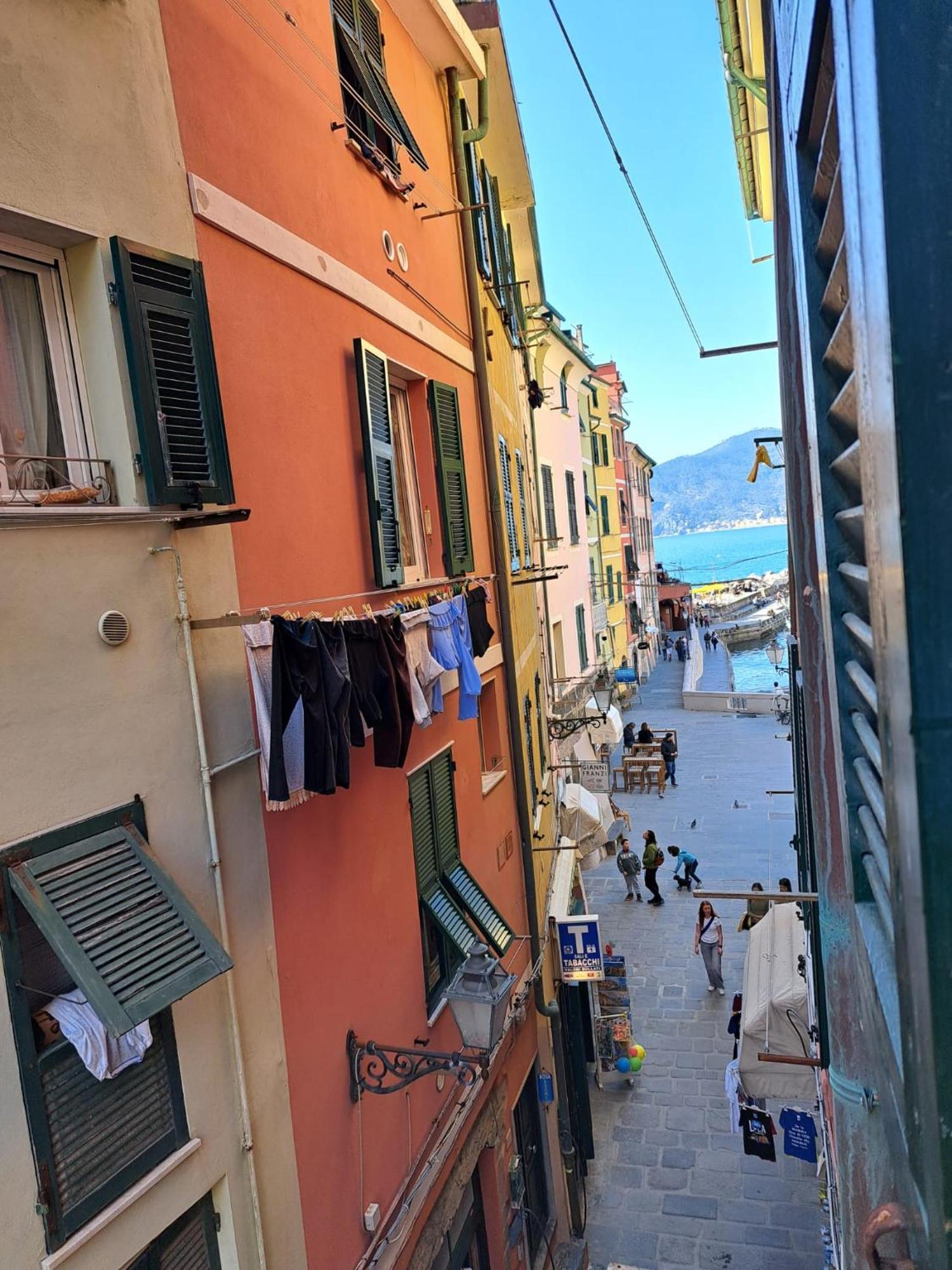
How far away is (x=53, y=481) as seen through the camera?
410 cm

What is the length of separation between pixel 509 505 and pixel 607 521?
2774 cm

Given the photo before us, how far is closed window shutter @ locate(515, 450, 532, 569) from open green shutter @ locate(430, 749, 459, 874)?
17.0 feet

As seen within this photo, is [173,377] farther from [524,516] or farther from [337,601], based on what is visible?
[524,516]

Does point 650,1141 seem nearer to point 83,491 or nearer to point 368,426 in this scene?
point 368,426

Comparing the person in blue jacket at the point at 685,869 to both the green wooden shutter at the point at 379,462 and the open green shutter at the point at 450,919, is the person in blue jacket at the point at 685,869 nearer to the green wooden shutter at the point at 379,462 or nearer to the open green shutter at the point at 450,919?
the open green shutter at the point at 450,919

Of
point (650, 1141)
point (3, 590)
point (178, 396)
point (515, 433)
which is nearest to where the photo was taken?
point (3, 590)

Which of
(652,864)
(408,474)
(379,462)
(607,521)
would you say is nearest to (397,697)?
(379,462)

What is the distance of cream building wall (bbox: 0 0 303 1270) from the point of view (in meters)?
3.66

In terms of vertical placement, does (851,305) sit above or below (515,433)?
below

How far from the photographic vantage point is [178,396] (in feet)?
14.7

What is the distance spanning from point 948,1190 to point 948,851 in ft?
1.64

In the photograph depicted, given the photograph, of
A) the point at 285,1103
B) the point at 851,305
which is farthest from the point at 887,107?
the point at 285,1103

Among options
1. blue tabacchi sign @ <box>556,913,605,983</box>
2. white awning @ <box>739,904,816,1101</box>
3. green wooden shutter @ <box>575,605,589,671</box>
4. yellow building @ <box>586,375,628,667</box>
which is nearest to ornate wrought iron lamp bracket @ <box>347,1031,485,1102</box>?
white awning @ <box>739,904,816,1101</box>

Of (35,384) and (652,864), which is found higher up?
(35,384)
